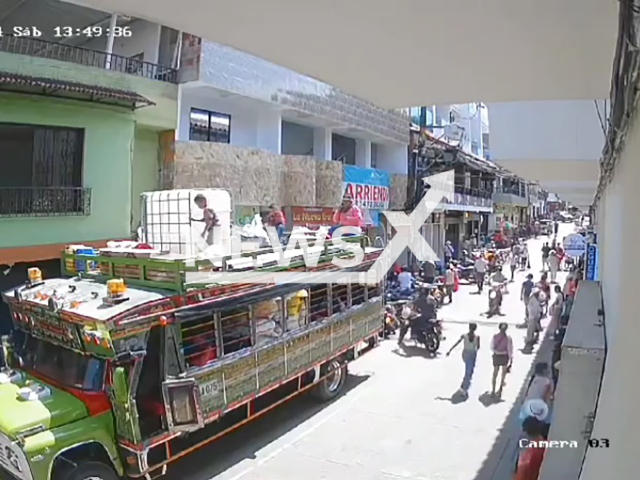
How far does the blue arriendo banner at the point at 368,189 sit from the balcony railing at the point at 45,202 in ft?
31.0

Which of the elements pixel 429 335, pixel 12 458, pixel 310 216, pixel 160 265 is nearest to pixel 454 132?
pixel 310 216

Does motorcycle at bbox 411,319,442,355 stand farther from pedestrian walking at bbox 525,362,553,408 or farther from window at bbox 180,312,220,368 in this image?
window at bbox 180,312,220,368

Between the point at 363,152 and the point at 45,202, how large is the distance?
49.3ft

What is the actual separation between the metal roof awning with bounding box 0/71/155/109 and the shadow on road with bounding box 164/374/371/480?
7.01 metres

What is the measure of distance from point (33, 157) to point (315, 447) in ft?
25.5

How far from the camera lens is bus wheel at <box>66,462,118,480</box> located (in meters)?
5.42

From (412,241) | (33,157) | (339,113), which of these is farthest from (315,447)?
(412,241)

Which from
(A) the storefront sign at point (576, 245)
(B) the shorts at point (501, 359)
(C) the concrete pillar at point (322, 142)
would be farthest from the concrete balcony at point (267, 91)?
(A) the storefront sign at point (576, 245)

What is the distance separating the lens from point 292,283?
8.43 metres

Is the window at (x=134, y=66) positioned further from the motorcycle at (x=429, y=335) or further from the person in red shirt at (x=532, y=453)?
the person in red shirt at (x=532, y=453)

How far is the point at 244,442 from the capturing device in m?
7.85

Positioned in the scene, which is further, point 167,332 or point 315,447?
point 315,447

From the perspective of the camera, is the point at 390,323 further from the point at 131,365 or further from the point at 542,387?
the point at 131,365

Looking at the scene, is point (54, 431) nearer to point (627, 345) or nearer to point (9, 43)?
point (627, 345)
